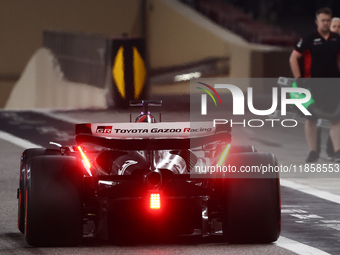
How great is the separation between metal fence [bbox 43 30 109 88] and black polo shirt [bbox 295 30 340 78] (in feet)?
40.1

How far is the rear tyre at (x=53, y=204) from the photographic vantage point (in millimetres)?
6688

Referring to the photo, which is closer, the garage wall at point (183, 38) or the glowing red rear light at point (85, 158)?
the glowing red rear light at point (85, 158)

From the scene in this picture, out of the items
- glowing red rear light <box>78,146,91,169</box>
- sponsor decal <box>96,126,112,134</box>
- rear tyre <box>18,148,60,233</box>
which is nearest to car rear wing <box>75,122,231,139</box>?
sponsor decal <box>96,126,112,134</box>

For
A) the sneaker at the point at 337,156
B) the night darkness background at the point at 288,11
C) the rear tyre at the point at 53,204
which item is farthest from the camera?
the night darkness background at the point at 288,11

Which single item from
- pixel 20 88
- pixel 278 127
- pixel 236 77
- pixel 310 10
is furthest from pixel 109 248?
pixel 310 10

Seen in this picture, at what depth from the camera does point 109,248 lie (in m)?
6.90

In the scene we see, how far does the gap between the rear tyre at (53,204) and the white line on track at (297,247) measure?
155cm

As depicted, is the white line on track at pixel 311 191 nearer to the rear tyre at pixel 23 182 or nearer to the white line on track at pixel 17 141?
the rear tyre at pixel 23 182

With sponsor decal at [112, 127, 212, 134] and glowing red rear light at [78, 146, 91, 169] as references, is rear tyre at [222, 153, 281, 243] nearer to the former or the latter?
sponsor decal at [112, 127, 212, 134]

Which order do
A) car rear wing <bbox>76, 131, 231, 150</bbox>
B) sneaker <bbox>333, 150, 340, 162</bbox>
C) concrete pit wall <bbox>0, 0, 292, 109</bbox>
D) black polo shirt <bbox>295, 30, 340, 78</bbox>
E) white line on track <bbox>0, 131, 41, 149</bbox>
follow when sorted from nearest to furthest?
1. car rear wing <bbox>76, 131, 231, 150</bbox>
2. sneaker <bbox>333, 150, 340, 162</bbox>
3. black polo shirt <bbox>295, 30, 340, 78</bbox>
4. white line on track <bbox>0, 131, 41, 149</bbox>
5. concrete pit wall <bbox>0, 0, 292, 109</bbox>

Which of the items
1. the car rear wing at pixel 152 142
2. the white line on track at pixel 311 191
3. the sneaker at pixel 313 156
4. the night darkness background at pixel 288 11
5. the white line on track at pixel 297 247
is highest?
the night darkness background at pixel 288 11

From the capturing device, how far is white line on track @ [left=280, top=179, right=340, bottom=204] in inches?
Answer: 383

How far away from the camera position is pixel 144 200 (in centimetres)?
675

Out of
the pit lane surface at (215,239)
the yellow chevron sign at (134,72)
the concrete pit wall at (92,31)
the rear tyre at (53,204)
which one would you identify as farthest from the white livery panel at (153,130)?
the concrete pit wall at (92,31)
